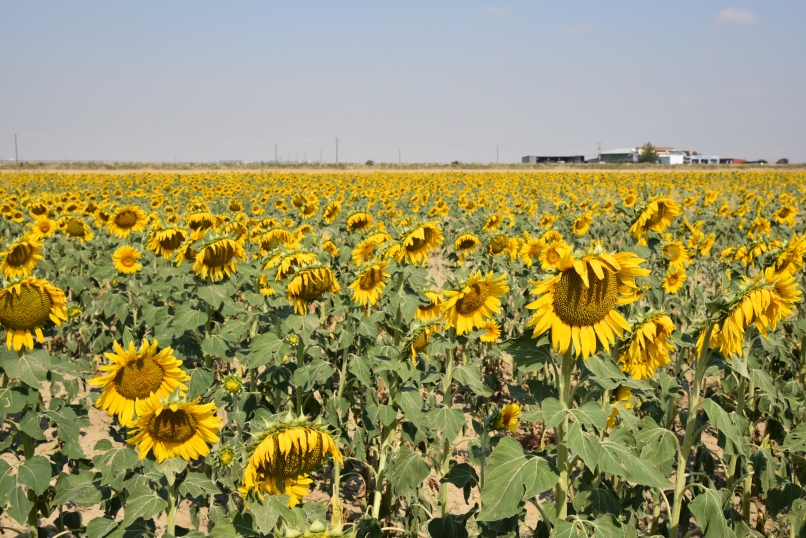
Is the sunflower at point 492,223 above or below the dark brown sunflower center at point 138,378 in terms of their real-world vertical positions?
above

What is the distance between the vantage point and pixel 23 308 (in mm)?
2740

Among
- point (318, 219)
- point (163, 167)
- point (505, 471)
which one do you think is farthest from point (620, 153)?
point (505, 471)

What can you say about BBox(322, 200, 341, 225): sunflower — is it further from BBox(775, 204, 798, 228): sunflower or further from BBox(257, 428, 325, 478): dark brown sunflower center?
BBox(775, 204, 798, 228): sunflower

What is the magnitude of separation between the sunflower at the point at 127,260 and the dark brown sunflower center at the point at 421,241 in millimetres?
3684

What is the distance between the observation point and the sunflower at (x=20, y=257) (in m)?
4.00

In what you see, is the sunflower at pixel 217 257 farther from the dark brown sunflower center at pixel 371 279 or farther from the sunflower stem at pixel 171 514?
the sunflower stem at pixel 171 514

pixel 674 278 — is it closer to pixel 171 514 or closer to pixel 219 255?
pixel 219 255

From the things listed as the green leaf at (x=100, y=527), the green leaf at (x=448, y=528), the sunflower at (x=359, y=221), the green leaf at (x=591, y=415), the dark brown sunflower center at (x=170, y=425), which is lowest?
the green leaf at (x=448, y=528)

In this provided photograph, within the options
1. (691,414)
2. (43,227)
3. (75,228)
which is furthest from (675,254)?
(43,227)

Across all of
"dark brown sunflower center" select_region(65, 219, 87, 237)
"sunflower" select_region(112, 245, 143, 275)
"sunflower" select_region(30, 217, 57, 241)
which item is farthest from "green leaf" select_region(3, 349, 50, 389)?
"sunflower" select_region(30, 217, 57, 241)

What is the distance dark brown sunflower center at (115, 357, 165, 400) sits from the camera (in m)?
2.41

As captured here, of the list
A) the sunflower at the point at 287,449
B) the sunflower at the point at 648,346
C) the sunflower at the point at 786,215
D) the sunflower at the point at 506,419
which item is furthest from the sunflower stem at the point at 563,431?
the sunflower at the point at 786,215

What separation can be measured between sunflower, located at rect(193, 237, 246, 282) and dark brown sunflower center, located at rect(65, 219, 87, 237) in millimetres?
4789

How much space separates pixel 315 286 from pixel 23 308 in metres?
1.42
